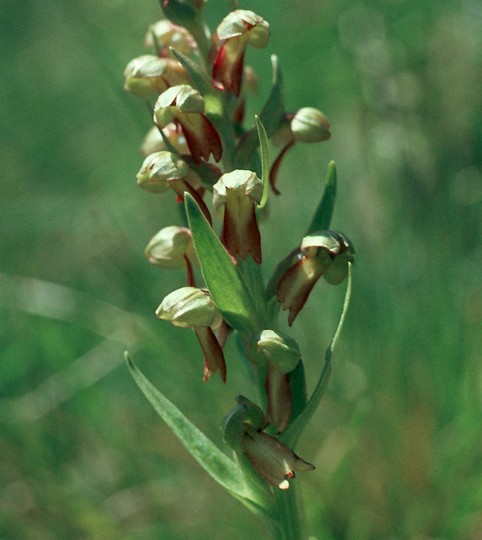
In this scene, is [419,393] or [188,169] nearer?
[188,169]

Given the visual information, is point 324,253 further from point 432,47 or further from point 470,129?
point 432,47

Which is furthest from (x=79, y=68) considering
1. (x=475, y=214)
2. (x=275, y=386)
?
(x=275, y=386)

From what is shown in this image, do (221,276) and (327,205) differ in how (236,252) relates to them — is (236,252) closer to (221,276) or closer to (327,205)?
(221,276)

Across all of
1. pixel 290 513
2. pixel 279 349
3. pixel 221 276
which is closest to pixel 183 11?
pixel 221 276

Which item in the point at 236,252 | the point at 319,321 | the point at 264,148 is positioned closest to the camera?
the point at 264,148

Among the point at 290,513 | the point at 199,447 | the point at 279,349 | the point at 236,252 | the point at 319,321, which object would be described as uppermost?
the point at 236,252

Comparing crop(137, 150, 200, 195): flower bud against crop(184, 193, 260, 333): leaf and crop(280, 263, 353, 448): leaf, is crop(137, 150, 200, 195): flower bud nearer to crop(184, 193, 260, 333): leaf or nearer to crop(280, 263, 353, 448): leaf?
crop(184, 193, 260, 333): leaf
